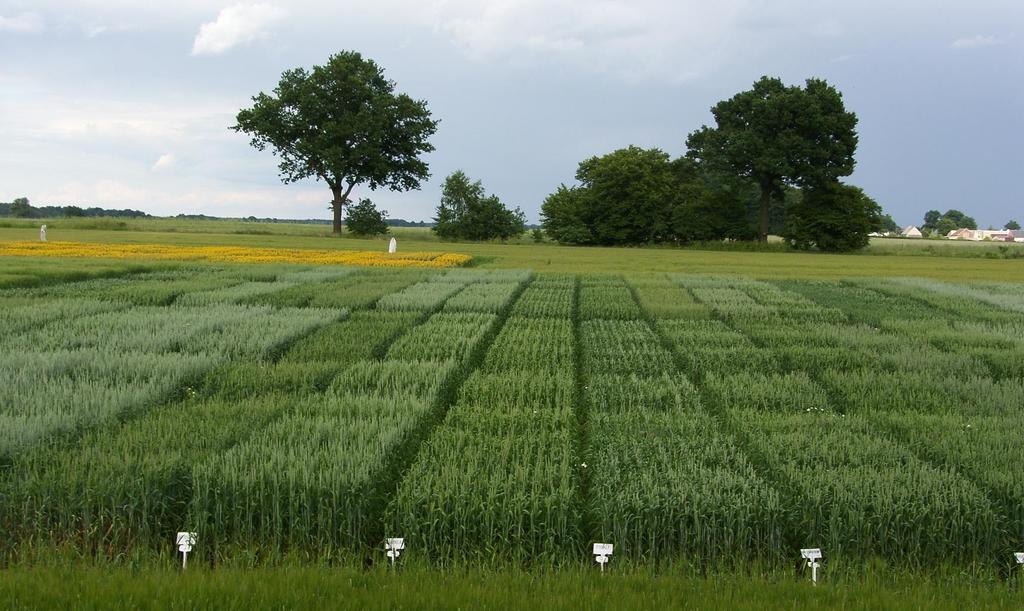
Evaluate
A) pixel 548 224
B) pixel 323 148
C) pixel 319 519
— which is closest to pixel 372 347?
pixel 319 519

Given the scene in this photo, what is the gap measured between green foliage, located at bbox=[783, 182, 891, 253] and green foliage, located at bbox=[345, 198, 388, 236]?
110 ft

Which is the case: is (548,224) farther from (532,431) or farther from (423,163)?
(532,431)

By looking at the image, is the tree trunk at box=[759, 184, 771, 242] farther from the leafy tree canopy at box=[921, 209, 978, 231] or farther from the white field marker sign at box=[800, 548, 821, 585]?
the leafy tree canopy at box=[921, 209, 978, 231]

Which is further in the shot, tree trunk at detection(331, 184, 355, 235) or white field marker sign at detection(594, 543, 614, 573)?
tree trunk at detection(331, 184, 355, 235)

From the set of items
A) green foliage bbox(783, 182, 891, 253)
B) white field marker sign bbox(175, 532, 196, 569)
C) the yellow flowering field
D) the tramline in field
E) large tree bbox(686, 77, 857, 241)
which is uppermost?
large tree bbox(686, 77, 857, 241)

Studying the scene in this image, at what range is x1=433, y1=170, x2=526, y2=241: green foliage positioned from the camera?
80500 mm

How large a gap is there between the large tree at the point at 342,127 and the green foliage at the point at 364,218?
1145 mm

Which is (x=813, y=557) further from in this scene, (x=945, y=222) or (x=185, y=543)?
(x=945, y=222)

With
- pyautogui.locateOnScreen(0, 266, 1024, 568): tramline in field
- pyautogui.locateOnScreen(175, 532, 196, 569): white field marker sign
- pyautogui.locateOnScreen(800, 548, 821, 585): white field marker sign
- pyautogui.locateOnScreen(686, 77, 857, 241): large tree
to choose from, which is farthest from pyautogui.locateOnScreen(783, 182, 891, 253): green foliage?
pyautogui.locateOnScreen(175, 532, 196, 569): white field marker sign

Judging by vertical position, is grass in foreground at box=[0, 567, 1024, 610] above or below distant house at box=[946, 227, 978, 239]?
below

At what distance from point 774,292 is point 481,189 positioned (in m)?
60.7

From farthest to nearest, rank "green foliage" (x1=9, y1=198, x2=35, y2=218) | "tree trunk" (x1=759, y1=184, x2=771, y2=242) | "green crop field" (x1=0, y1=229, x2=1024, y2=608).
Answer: "green foliage" (x1=9, y1=198, x2=35, y2=218) < "tree trunk" (x1=759, y1=184, x2=771, y2=242) < "green crop field" (x1=0, y1=229, x2=1024, y2=608)

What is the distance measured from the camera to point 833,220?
6150 centimetres

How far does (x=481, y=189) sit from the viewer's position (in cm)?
8231
